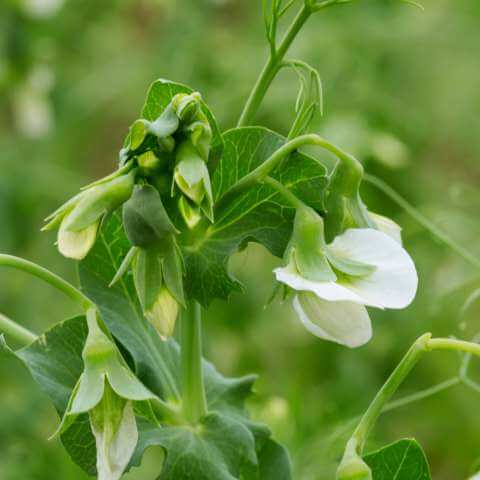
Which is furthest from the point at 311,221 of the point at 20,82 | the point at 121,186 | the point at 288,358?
the point at 20,82

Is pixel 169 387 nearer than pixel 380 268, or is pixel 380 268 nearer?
pixel 380 268

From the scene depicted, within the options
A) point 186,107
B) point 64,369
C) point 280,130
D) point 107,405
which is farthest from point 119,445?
point 280,130

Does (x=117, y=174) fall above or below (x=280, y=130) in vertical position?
above

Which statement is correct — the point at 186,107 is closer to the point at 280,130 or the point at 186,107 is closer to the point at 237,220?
the point at 237,220

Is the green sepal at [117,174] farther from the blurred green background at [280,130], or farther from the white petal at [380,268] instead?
the blurred green background at [280,130]

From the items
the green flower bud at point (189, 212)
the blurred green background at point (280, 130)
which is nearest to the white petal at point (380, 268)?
the green flower bud at point (189, 212)

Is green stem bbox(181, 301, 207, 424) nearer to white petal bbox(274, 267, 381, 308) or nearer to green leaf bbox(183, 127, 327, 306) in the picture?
green leaf bbox(183, 127, 327, 306)

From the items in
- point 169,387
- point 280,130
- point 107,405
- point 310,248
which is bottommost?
point 280,130

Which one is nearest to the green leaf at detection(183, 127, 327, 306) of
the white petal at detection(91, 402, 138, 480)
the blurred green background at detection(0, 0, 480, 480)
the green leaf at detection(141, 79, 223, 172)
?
the green leaf at detection(141, 79, 223, 172)
